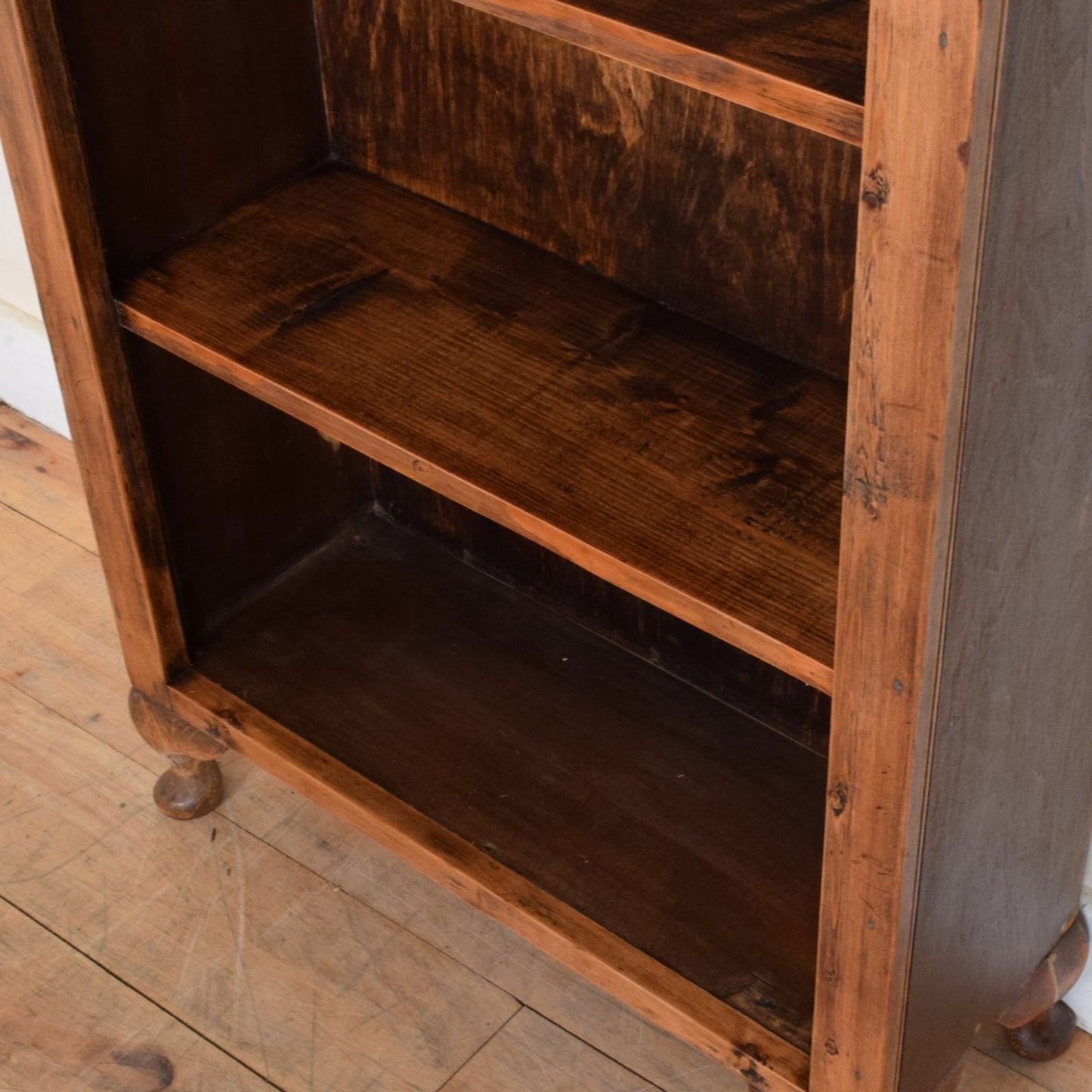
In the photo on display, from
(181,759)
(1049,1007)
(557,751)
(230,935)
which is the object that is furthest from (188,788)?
(1049,1007)

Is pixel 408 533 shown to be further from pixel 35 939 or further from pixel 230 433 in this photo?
pixel 35 939

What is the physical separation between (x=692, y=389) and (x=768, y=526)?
166 mm

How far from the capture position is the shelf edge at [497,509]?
0.95 m

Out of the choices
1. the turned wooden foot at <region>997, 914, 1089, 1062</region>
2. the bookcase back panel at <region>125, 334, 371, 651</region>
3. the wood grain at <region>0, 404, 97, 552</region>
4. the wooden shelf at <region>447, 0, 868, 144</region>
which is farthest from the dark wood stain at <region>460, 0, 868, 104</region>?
the wood grain at <region>0, 404, 97, 552</region>

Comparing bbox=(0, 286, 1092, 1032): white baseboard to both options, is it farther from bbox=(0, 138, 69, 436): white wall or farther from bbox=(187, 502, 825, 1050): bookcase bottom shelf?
bbox=(187, 502, 825, 1050): bookcase bottom shelf

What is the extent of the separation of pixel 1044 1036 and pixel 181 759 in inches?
32.3

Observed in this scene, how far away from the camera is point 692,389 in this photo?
1.15 metres

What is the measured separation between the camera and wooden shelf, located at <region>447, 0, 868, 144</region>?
771mm

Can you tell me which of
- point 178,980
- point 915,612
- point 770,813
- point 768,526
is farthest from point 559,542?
point 178,980

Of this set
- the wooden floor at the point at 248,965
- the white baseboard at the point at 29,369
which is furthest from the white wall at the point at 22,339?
the wooden floor at the point at 248,965

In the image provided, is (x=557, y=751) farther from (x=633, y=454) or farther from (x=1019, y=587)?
(x=1019, y=587)

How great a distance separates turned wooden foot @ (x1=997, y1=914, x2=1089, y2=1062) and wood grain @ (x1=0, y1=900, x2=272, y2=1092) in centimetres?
63

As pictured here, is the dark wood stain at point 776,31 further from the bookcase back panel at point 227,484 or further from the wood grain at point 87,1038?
the wood grain at point 87,1038

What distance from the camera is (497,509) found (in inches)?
41.4
